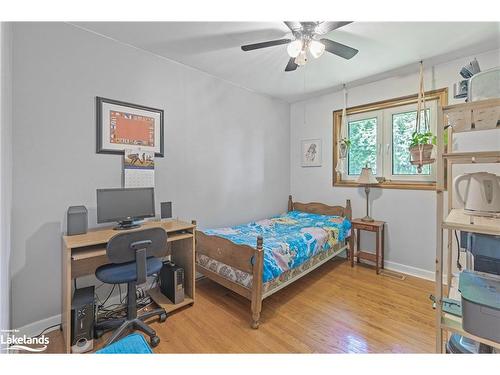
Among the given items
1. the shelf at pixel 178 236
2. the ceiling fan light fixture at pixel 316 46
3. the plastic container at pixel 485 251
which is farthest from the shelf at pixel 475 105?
the shelf at pixel 178 236

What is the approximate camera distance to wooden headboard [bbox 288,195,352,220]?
10.8 feet

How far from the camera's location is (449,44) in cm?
218

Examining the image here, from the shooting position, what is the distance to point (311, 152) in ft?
12.4

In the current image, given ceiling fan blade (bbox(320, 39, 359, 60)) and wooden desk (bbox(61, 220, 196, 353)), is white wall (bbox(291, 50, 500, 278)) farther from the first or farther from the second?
wooden desk (bbox(61, 220, 196, 353))

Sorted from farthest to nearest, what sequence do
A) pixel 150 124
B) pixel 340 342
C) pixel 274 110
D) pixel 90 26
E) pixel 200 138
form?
pixel 274 110 → pixel 200 138 → pixel 150 124 → pixel 90 26 → pixel 340 342

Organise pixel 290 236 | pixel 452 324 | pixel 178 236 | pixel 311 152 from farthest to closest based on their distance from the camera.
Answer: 1. pixel 311 152
2. pixel 290 236
3. pixel 178 236
4. pixel 452 324

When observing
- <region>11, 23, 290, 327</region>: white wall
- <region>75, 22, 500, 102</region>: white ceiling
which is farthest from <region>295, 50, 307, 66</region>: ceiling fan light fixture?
<region>11, 23, 290, 327</region>: white wall

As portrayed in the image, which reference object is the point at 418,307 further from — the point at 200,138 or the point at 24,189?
the point at 24,189

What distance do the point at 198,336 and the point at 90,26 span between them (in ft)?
8.91

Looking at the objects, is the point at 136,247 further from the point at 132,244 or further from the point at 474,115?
the point at 474,115

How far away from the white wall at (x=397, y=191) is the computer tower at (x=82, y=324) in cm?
320

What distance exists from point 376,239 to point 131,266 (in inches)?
110

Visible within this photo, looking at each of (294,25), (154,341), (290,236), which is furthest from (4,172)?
(290,236)
